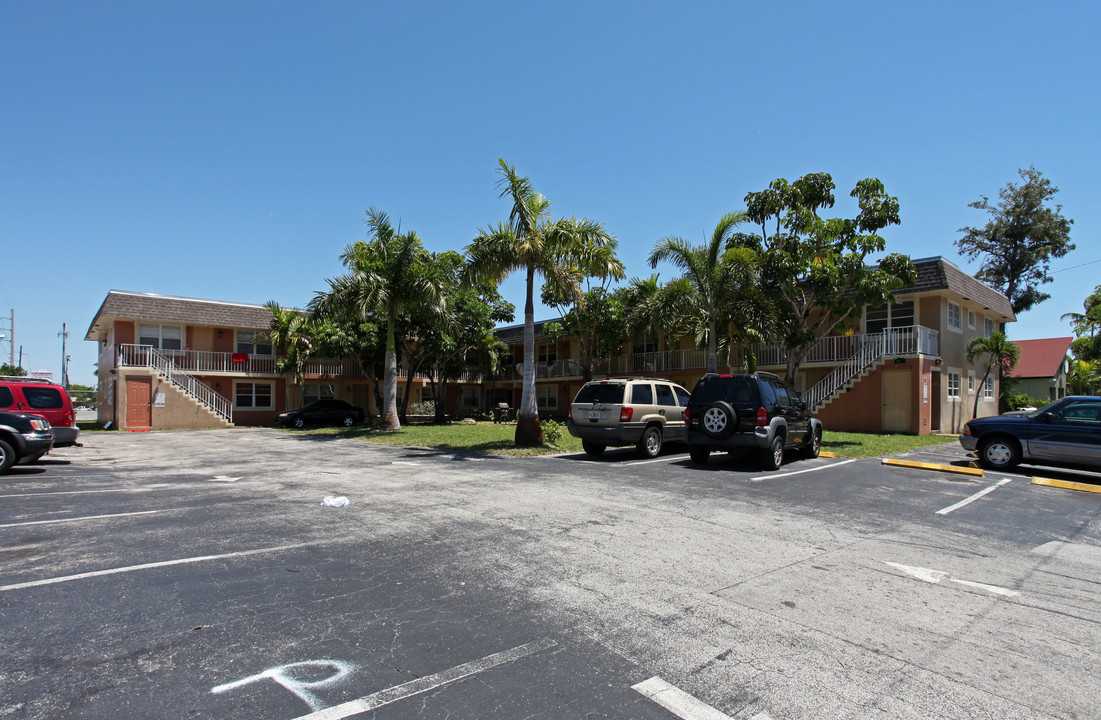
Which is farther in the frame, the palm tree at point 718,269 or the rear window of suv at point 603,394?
the palm tree at point 718,269

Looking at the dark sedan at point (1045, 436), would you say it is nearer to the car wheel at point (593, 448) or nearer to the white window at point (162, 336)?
the car wheel at point (593, 448)

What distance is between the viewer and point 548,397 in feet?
129

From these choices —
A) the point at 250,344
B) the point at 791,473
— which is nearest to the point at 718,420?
the point at 791,473

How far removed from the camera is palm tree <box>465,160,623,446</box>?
17.1 meters

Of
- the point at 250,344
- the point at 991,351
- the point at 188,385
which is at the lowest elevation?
the point at 188,385

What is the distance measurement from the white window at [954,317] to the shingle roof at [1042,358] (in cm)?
1952

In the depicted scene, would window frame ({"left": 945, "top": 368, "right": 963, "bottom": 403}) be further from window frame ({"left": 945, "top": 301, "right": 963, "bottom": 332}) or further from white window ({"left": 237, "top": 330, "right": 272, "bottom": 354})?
white window ({"left": 237, "top": 330, "right": 272, "bottom": 354})

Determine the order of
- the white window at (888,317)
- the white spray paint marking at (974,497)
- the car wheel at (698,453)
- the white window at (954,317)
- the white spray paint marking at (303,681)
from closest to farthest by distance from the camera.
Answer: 1. the white spray paint marking at (303,681)
2. the white spray paint marking at (974,497)
3. the car wheel at (698,453)
4. the white window at (888,317)
5. the white window at (954,317)

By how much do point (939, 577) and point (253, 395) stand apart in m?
34.4

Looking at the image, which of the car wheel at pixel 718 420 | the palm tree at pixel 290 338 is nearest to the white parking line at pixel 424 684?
the car wheel at pixel 718 420

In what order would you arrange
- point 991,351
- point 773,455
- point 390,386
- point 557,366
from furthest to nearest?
point 557,366 < point 991,351 < point 390,386 < point 773,455

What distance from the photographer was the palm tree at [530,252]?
56.2 ft

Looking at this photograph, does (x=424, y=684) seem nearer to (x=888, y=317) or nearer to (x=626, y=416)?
(x=626, y=416)

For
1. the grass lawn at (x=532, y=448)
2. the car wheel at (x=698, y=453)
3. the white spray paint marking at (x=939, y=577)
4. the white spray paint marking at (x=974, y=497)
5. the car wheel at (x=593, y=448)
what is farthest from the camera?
the grass lawn at (x=532, y=448)
